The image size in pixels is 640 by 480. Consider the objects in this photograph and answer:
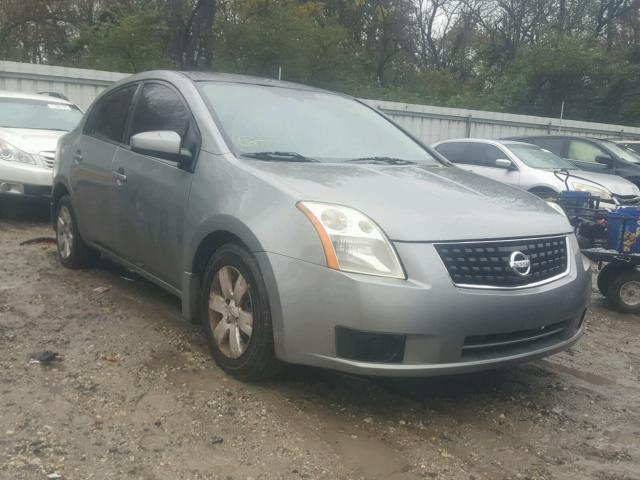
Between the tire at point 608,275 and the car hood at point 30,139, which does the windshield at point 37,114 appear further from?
the tire at point 608,275

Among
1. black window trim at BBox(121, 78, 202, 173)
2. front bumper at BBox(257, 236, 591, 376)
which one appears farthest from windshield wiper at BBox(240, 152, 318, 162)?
front bumper at BBox(257, 236, 591, 376)

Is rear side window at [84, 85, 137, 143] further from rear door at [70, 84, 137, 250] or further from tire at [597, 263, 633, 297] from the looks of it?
tire at [597, 263, 633, 297]

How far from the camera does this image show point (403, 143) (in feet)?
15.7

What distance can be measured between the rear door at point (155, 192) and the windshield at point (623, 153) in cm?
1017

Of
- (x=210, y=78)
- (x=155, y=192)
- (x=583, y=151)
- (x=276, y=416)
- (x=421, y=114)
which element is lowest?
(x=276, y=416)

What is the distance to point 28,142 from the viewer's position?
8.16 m

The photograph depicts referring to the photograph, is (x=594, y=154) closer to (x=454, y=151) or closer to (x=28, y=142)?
(x=454, y=151)

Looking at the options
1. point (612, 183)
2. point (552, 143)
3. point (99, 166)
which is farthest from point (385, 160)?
point (552, 143)

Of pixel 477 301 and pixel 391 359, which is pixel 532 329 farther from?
pixel 391 359

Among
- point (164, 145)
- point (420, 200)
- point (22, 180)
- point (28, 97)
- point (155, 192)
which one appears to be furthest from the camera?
point (28, 97)

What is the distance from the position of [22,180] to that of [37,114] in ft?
5.58

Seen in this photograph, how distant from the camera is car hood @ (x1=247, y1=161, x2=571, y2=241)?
3.22 metres

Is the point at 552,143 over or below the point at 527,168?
over

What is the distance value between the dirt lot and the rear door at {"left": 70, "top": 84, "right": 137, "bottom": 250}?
2.52ft
